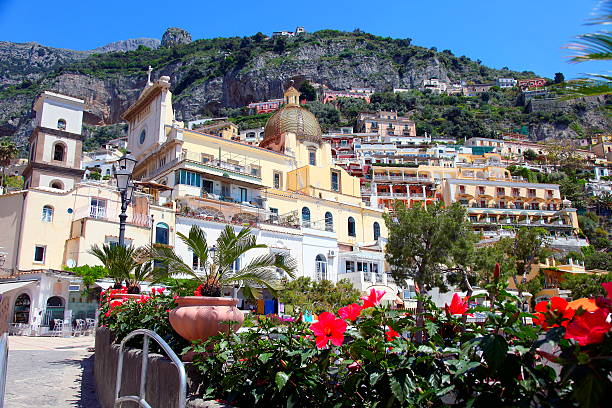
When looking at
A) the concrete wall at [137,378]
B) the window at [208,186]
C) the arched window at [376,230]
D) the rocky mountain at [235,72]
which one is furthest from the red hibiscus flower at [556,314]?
the rocky mountain at [235,72]

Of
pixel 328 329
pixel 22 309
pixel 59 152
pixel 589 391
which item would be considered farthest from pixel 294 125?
pixel 589 391

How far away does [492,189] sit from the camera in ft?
277

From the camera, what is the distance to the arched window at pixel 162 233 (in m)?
31.3

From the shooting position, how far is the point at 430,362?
3.07 metres

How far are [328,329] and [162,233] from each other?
96.7 ft

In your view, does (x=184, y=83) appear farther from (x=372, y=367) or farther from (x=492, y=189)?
(x=372, y=367)

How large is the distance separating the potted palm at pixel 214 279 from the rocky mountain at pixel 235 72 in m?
142

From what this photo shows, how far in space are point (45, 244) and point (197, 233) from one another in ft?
78.6

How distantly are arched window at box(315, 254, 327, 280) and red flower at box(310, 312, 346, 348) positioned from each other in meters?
34.8

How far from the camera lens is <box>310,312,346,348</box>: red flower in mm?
3488

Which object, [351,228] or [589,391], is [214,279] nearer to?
[589,391]

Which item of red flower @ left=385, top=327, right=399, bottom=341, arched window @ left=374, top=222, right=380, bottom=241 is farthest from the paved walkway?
arched window @ left=374, top=222, right=380, bottom=241

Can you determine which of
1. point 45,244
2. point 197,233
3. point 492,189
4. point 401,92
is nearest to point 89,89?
point 401,92

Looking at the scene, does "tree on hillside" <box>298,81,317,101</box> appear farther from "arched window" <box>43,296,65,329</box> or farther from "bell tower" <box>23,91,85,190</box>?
"arched window" <box>43,296,65,329</box>
